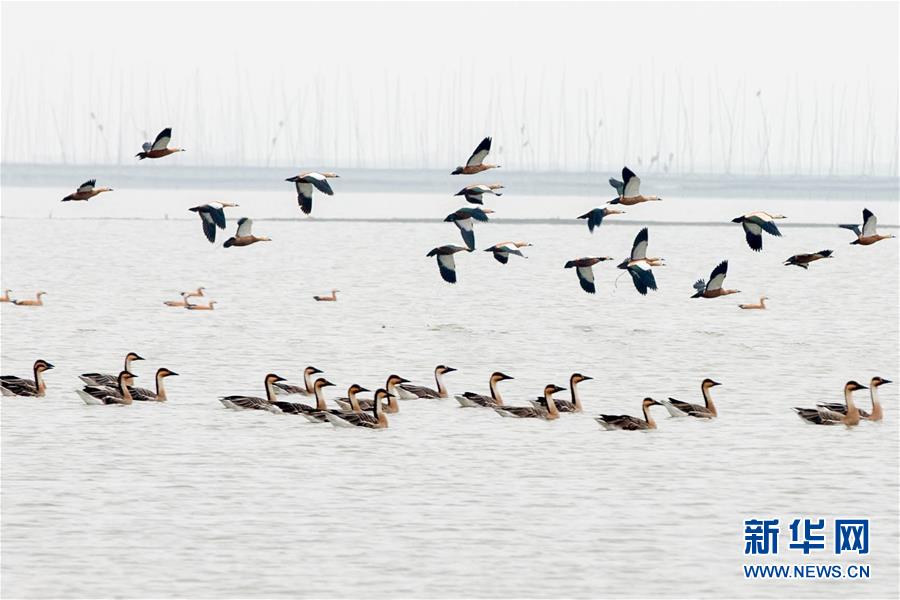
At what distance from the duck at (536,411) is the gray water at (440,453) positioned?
1.01 ft

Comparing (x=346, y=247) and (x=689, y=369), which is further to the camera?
(x=346, y=247)

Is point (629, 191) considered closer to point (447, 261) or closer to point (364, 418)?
point (447, 261)

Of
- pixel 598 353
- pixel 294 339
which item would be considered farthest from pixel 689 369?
pixel 294 339

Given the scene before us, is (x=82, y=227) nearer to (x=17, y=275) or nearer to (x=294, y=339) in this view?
(x=17, y=275)

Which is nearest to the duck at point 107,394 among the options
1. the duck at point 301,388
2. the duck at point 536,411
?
the duck at point 301,388

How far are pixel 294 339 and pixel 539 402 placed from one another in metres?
15.4

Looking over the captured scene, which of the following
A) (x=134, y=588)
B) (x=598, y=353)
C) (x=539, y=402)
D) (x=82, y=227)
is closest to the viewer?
(x=134, y=588)

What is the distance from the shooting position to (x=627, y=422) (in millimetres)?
31656

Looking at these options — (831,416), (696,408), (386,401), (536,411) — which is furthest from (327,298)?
(831,416)

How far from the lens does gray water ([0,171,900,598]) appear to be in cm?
2159

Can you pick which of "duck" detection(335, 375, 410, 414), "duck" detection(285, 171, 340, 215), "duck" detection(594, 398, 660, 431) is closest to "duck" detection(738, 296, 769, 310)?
"duck" detection(335, 375, 410, 414)

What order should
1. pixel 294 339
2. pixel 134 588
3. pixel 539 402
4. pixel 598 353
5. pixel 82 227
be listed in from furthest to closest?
1. pixel 82 227
2. pixel 294 339
3. pixel 598 353
4. pixel 539 402
5. pixel 134 588

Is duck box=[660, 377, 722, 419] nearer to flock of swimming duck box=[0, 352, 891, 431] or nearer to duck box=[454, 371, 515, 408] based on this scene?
flock of swimming duck box=[0, 352, 891, 431]

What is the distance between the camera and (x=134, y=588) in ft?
67.3
